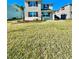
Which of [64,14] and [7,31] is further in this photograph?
[64,14]

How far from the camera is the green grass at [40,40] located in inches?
77.1

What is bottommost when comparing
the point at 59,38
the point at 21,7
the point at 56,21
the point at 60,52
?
the point at 60,52

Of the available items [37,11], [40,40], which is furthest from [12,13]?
[40,40]

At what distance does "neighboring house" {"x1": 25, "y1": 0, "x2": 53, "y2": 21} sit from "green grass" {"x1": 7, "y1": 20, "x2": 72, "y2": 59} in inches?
2.6

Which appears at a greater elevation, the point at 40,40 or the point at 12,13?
the point at 12,13

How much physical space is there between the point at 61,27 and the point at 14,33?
1.60 feet

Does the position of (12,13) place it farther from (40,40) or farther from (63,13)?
(63,13)

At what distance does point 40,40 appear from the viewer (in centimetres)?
202

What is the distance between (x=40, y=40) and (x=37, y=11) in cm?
31

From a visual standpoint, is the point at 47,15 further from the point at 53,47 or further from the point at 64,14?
the point at 53,47

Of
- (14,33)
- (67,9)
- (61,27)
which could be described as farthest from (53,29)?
(14,33)

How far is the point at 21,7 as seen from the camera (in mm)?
2084

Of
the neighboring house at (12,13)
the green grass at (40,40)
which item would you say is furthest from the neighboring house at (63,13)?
the neighboring house at (12,13)

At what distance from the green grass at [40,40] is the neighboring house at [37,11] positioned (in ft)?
0.21
